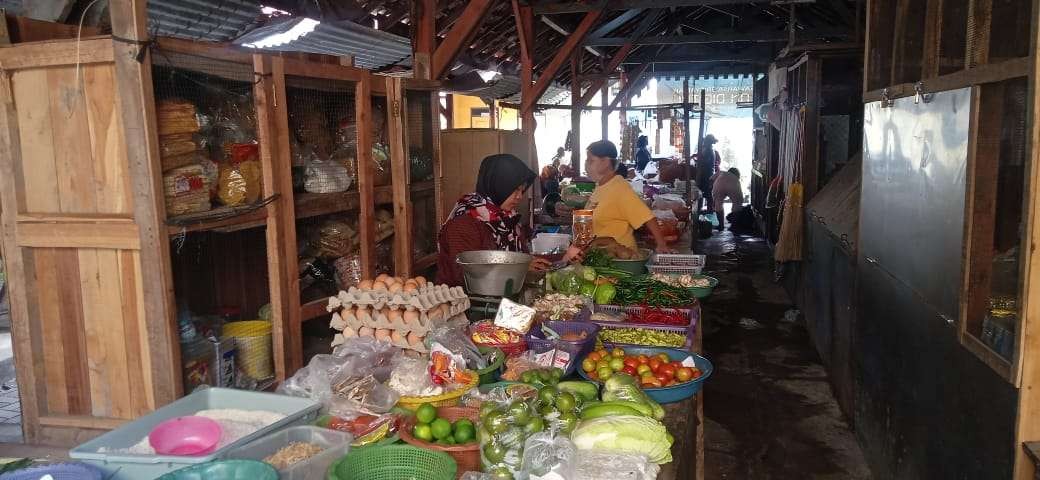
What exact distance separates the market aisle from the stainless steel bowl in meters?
2.09

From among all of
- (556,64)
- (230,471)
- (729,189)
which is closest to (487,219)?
(230,471)

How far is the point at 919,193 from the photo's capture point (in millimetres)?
3682

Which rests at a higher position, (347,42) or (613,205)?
(347,42)

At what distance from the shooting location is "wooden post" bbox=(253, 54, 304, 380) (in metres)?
3.58

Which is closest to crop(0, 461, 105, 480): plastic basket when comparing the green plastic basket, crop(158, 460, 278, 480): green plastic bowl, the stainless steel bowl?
crop(158, 460, 278, 480): green plastic bowl

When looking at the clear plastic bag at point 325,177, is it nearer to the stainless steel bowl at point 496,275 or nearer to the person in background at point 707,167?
the stainless steel bowl at point 496,275

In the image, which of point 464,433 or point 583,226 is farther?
point 583,226

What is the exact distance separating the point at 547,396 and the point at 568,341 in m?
0.78

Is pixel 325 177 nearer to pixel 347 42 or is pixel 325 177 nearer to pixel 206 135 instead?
pixel 206 135

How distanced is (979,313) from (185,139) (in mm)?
3458

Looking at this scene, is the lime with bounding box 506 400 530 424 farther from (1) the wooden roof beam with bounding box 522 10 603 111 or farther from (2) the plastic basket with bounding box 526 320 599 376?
(1) the wooden roof beam with bounding box 522 10 603 111

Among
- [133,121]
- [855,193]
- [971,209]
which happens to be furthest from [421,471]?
[855,193]

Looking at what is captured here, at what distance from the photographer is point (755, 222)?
603 inches

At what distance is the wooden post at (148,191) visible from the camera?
9.18 feet
